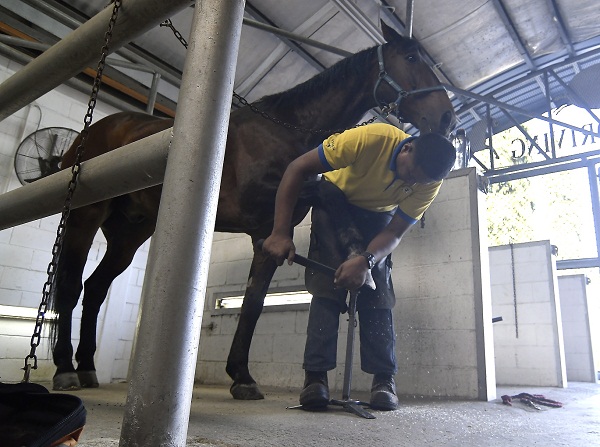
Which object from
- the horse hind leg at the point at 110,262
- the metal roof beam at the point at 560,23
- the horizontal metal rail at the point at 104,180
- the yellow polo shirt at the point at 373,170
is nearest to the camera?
the horizontal metal rail at the point at 104,180

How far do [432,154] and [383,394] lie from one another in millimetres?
1058

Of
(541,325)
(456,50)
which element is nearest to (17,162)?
(456,50)

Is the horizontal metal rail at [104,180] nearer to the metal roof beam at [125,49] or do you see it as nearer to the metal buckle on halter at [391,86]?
the metal buckle on halter at [391,86]

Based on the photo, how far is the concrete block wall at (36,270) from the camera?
346cm

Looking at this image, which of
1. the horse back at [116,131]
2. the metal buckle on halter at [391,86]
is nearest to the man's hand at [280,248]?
the metal buckle on halter at [391,86]

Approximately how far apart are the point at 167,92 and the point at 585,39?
17.1 feet

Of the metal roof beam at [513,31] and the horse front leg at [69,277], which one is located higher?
the metal roof beam at [513,31]

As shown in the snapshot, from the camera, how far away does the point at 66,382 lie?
2439 millimetres

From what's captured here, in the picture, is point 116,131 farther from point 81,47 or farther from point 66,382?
point 81,47

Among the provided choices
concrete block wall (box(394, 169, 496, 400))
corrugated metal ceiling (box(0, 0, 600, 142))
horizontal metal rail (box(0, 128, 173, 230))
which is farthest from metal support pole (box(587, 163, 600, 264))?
horizontal metal rail (box(0, 128, 173, 230))

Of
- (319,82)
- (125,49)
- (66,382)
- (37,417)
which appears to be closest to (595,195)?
(319,82)

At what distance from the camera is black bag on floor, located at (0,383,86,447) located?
67 centimetres

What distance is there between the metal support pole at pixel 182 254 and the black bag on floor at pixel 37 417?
80mm

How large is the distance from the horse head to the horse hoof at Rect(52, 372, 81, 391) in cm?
216
